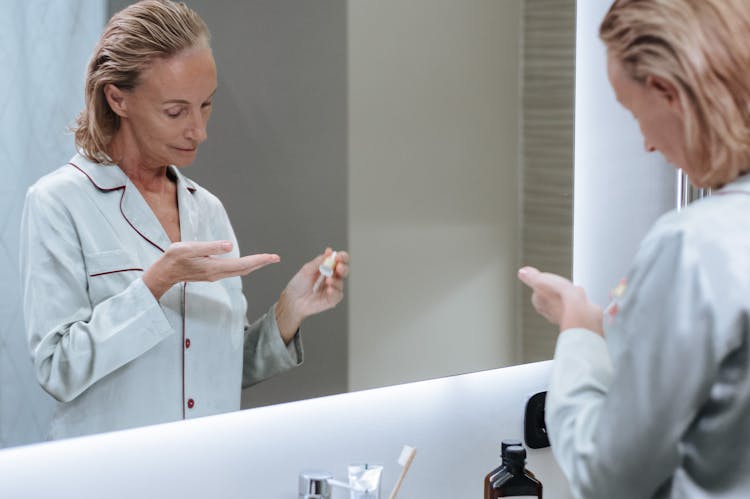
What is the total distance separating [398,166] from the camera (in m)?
1.28

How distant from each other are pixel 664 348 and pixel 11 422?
0.68m

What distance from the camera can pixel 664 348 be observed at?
69cm

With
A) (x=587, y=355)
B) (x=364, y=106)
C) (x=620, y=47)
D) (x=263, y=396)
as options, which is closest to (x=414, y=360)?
(x=263, y=396)

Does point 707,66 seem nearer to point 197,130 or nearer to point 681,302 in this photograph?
point 681,302

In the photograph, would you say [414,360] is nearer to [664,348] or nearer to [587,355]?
[587,355]

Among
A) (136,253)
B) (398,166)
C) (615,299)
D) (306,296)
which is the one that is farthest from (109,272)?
(615,299)

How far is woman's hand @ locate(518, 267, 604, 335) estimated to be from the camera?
3.01 feet

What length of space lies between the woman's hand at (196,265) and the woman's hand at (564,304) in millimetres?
322

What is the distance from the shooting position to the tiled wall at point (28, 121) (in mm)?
961

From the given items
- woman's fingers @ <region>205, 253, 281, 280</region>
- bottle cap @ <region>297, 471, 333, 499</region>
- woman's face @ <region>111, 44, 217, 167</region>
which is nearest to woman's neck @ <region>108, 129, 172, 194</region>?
woman's face @ <region>111, 44, 217, 167</region>

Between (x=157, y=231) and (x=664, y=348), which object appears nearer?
(x=664, y=348)

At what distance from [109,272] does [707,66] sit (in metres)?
0.65

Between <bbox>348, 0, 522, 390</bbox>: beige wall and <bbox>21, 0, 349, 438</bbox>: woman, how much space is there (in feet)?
0.64

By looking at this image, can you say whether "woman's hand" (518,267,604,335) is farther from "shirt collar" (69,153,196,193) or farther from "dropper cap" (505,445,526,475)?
"shirt collar" (69,153,196,193)
